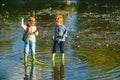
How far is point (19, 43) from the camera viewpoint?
892 inches

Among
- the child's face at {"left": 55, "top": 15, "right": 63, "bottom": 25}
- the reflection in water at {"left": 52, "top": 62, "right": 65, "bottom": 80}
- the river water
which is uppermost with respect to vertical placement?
the child's face at {"left": 55, "top": 15, "right": 63, "bottom": 25}

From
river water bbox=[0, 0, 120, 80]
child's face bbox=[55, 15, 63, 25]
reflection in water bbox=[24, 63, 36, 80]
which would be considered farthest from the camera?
child's face bbox=[55, 15, 63, 25]

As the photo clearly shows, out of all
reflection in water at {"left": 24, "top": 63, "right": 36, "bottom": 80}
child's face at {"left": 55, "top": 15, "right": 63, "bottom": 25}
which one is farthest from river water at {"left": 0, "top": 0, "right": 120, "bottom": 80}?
child's face at {"left": 55, "top": 15, "right": 63, "bottom": 25}

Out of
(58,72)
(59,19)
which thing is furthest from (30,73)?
(59,19)

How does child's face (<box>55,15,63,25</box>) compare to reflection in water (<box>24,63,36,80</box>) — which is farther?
child's face (<box>55,15,63,25</box>)

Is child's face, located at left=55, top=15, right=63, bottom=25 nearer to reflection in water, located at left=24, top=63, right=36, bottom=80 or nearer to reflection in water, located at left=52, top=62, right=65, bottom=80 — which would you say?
reflection in water, located at left=52, top=62, right=65, bottom=80

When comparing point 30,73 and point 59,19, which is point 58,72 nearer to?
point 30,73

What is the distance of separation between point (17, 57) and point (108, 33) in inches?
369

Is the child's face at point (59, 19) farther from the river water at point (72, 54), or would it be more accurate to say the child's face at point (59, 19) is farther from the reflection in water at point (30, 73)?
the reflection in water at point (30, 73)

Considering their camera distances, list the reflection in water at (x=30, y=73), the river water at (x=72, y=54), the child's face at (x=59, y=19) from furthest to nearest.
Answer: the child's face at (x=59, y=19), the river water at (x=72, y=54), the reflection in water at (x=30, y=73)

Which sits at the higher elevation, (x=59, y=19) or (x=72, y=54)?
(x=59, y=19)

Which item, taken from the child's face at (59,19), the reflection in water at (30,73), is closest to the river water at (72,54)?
the reflection in water at (30,73)

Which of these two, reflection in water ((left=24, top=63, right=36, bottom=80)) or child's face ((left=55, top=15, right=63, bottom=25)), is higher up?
child's face ((left=55, top=15, right=63, bottom=25))

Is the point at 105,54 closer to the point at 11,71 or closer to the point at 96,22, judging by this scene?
the point at 11,71
